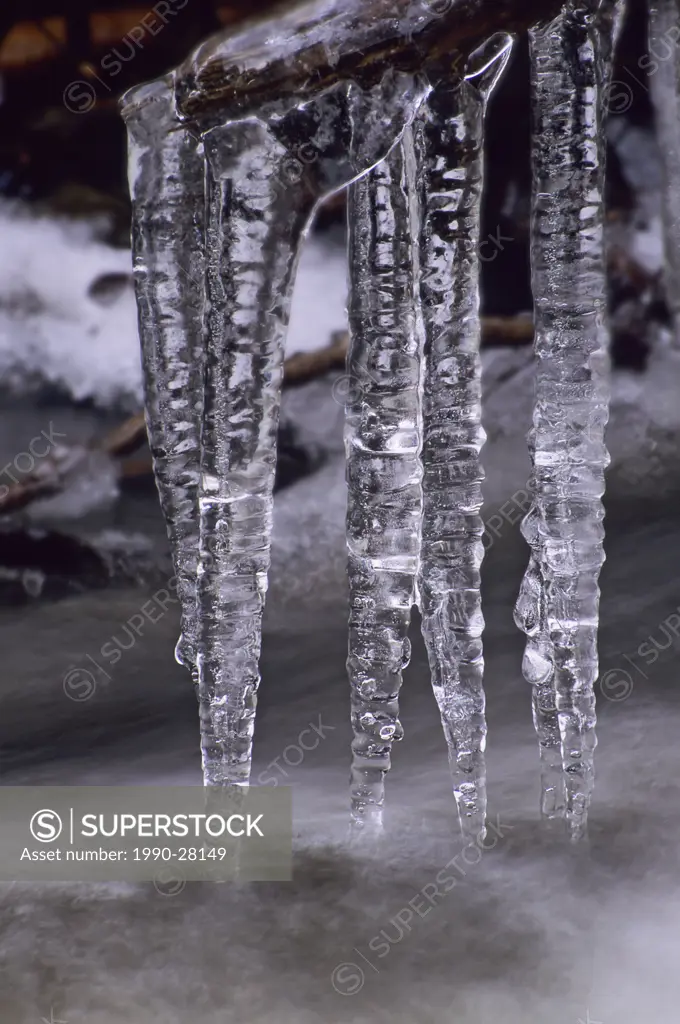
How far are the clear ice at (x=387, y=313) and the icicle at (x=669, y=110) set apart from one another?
8cm

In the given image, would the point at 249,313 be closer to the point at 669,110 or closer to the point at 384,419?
the point at 384,419

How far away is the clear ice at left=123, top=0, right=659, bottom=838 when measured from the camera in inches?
29.9

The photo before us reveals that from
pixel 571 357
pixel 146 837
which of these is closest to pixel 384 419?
pixel 571 357

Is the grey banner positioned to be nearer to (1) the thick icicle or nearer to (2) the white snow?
(1) the thick icicle

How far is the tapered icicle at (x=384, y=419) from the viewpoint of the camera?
771 millimetres

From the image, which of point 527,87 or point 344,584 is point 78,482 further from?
point 527,87

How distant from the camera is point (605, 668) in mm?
974

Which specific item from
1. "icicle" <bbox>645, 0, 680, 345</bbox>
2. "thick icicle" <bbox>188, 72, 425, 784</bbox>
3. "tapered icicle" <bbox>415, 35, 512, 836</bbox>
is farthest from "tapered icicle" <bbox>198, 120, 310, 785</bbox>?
"icicle" <bbox>645, 0, 680, 345</bbox>

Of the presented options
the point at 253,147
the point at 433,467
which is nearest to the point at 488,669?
the point at 433,467

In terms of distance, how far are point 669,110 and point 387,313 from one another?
1.39ft

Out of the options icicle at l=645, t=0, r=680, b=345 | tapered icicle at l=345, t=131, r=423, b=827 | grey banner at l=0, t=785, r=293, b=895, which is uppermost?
icicle at l=645, t=0, r=680, b=345

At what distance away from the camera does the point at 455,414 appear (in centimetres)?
81

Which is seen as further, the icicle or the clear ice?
the icicle

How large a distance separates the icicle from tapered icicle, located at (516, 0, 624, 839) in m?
0.07
